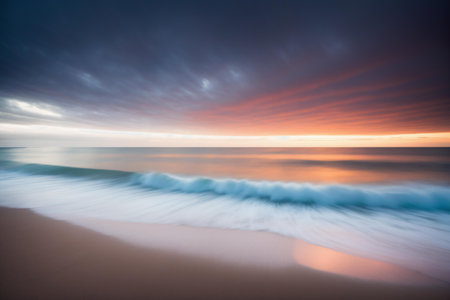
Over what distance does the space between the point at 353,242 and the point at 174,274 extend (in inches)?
139

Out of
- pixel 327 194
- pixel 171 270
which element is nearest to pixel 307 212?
pixel 327 194

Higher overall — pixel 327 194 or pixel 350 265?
pixel 327 194

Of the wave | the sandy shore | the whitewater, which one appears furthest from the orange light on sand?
the wave

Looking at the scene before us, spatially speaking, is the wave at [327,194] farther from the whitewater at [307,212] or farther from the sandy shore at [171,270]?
the sandy shore at [171,270]

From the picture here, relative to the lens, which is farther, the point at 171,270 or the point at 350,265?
the point at 350,265

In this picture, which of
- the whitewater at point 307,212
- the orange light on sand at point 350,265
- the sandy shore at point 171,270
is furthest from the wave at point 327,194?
the sandy shore at point 171,270

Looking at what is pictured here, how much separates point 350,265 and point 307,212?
2.71 metres

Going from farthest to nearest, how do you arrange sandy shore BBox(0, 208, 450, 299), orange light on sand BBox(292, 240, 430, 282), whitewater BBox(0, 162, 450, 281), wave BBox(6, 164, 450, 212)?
wave BBox(6, 164, 450, 212), whitewater BBox(0, 162, 450, 281), orange light on sand BBox(292, 240, 430, 282), sandy shore BBox(0, 208, 450, 299)

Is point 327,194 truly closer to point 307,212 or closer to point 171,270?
point 307,212

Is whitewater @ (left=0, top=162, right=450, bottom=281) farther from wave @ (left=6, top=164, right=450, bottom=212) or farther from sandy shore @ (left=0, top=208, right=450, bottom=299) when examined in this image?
sandy shore @ (left=0, top=208, right=450, bottom=299)

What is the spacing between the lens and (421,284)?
2289 millimetres

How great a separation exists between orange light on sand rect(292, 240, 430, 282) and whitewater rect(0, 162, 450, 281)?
269 millimetres

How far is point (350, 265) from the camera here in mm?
2658

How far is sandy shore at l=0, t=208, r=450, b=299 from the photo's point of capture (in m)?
2.06
